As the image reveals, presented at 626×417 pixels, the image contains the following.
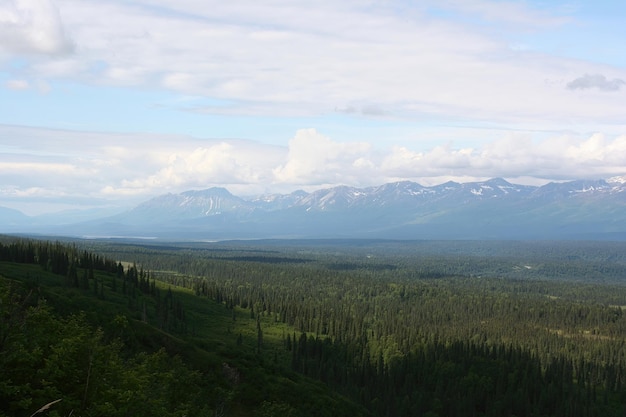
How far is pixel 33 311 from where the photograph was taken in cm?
4359

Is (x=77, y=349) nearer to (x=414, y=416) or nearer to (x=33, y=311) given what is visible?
(x=33, y=311)

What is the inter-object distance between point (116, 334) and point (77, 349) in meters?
64.9

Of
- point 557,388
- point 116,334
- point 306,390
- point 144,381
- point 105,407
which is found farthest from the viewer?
point 557,388

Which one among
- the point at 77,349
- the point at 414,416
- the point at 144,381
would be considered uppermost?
the point at 77,349

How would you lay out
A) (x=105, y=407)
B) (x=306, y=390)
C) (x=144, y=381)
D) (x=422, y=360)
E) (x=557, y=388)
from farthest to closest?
(x=422, y=360)
(x=557, y=388)
(x=306, y=390)
(x=144, y=381)
(x=105, y=407)

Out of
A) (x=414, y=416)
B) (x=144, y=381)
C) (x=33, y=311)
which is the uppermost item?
(x=33, y=311)

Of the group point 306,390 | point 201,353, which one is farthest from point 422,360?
point 201,353

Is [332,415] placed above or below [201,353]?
below

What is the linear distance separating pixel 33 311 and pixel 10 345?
5681mm

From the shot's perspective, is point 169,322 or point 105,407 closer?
point 105,407

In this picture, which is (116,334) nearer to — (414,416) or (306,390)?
(306,390)

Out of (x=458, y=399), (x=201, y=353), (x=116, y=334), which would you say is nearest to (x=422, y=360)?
(x=458, y=399)

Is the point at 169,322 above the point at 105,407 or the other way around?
the other way around

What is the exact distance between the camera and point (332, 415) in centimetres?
11050
